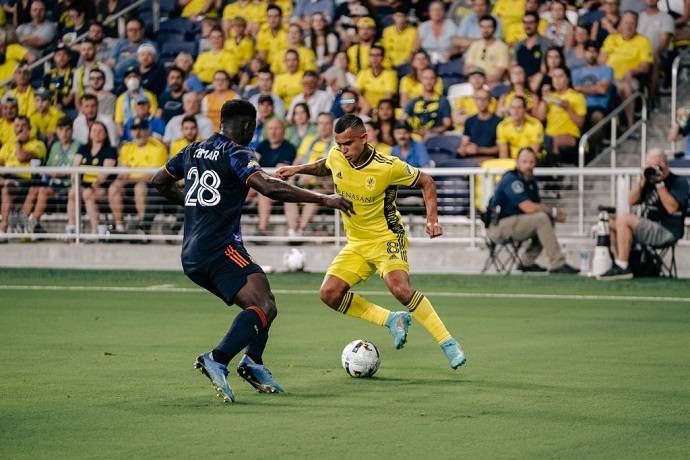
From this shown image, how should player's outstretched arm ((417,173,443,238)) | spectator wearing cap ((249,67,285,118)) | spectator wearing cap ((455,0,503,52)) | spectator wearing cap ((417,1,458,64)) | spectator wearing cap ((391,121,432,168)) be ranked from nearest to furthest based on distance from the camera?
player's outstretched arm ((417,173,443,238))
spectator wearing cap ((391,121,432,168))
spectator wearing cap ((249,67,285,118))
spectator wearing cap ((455,0,503,52))
spectator wearing cap ((417,1,458,64))

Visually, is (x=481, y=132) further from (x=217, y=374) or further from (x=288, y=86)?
(x=217, y=374)

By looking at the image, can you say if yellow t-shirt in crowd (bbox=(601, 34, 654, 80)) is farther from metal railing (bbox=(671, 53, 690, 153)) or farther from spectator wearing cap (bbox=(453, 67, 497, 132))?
spectator wearing cap (bbox=(453, 67, 497, 132))

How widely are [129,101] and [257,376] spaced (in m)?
14.6

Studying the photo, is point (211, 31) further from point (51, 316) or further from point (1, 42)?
point (51, 316)

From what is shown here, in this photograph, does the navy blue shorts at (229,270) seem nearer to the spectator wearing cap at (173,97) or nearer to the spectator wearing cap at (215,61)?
the spectator wearing cap at (173,97)

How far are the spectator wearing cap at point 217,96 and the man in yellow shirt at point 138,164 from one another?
100cm

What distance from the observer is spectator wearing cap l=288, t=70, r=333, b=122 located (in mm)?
20609

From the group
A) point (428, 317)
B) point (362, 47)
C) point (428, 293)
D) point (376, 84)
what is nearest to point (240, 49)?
point (362, 47)

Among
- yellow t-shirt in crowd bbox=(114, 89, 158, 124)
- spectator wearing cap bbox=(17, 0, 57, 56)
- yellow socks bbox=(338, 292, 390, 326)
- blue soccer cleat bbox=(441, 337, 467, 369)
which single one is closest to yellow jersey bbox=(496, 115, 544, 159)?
yellow t-shirt in crowd bbox=(114, 89, 158, 124)

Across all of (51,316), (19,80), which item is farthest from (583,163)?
(19,80)

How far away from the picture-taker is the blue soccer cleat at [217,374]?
833cm

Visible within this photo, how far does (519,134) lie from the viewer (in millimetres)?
18844

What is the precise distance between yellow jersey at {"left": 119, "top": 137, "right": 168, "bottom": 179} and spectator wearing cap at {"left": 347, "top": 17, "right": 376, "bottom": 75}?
10.8 feet

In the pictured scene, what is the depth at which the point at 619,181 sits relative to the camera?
17953 millimetres
